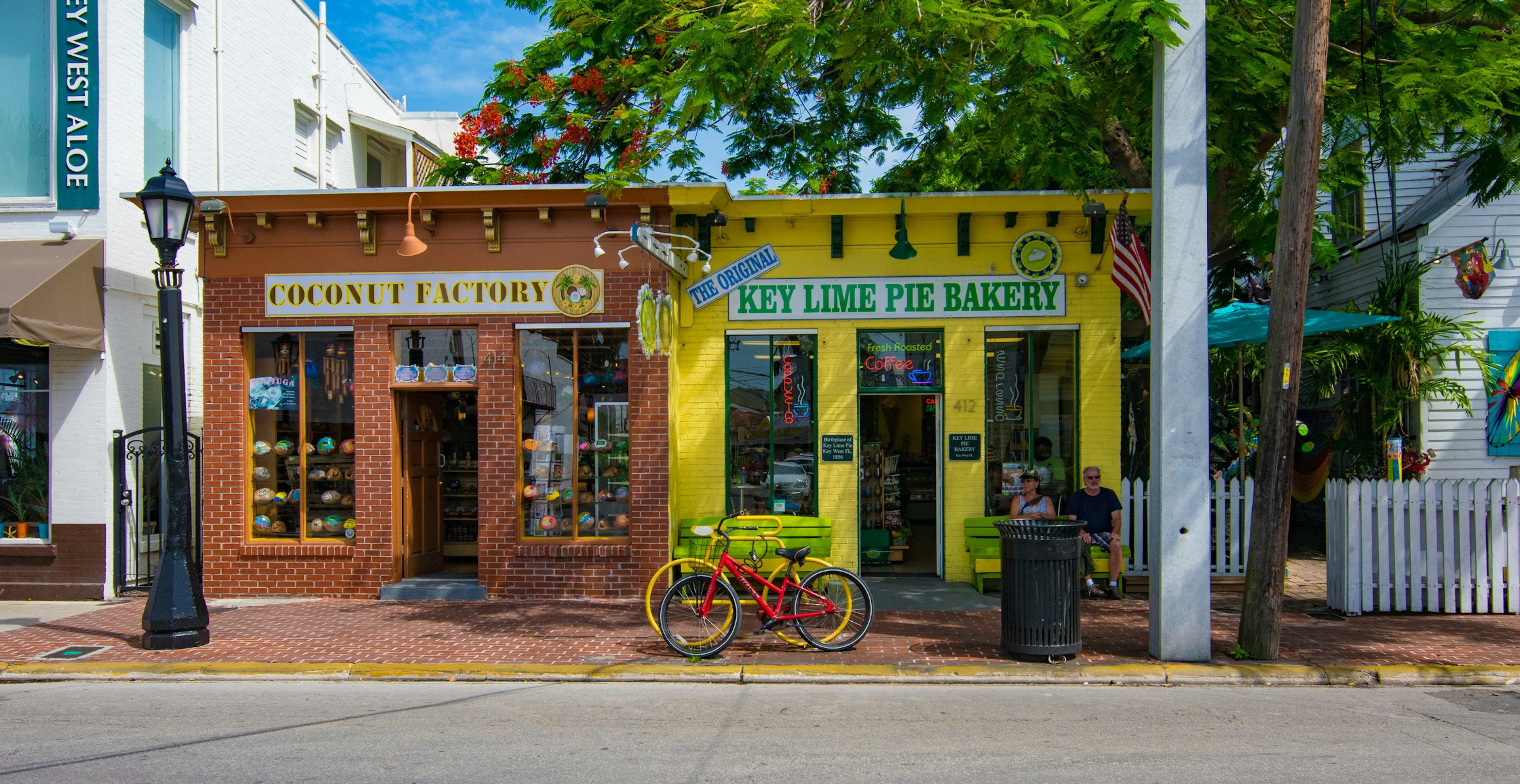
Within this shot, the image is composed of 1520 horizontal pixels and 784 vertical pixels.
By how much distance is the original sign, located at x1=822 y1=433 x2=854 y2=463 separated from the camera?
36.2 feet

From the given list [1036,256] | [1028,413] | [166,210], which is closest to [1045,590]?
[1028,413]

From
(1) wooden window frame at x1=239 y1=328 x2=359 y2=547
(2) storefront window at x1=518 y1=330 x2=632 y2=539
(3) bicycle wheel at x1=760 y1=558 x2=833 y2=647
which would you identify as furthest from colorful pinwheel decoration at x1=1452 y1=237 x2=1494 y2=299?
(1) wooden window frame at x1=239 y1=328 x2=359 y2=547

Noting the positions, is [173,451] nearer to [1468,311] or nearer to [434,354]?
[434,354]

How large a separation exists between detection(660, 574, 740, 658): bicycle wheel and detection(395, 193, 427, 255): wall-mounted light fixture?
4495 mm

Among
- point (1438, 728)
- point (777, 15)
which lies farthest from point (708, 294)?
point (1438, 728)

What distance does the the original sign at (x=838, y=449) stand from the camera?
11039 millimetres

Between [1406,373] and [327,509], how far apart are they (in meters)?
13.0

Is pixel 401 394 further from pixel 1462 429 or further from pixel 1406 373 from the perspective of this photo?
pixel 1462 429

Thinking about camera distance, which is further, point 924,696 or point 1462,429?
point 1462,429

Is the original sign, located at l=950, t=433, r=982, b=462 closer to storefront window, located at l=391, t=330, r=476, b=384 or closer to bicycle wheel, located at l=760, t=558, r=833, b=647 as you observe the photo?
bicycle wheel, located at l=760, t=558, r=833, b=647

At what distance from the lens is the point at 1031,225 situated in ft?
36.1

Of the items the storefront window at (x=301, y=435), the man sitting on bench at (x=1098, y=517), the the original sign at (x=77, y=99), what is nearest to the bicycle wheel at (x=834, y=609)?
the man sitting on bench at (x=1098, y=517)

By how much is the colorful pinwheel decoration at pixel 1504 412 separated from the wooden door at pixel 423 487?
1321cm

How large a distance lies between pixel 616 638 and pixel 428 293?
15.2 feet
